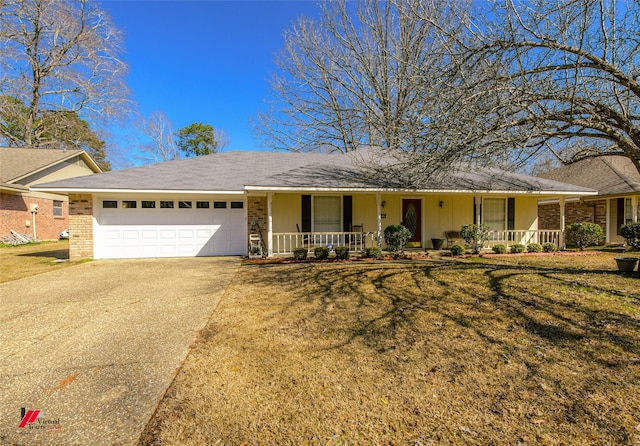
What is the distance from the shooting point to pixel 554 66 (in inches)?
195

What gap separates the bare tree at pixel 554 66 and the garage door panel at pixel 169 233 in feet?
28.5

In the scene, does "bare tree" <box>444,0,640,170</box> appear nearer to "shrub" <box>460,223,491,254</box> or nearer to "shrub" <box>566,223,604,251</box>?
"shrub" <box>460,223,491,254</box>

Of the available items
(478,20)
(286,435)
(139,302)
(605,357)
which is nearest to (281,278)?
(139,302)

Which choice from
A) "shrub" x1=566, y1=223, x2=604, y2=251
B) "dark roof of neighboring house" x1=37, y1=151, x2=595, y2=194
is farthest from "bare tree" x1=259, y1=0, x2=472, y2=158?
"shrub" x1=566, y1=223, x2=604, y2=251

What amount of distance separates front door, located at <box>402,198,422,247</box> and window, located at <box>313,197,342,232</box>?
2.77 metres

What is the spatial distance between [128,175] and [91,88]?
18774 millimetres

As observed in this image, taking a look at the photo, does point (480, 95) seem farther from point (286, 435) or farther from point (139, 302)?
point (139, 302)

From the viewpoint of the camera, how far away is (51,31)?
2164cm

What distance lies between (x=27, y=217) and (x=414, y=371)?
22.6 m

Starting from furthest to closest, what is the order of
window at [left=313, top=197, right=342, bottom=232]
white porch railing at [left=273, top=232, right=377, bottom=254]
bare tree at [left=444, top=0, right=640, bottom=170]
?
window at [left=313, top=197, right=342, bottom=232] → white porch railing at [left=273, top=232, right=377, bottom=254] → bare tree at [left=444, top=0, right=640, bottom=170]

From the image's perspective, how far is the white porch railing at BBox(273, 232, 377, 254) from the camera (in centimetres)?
1101

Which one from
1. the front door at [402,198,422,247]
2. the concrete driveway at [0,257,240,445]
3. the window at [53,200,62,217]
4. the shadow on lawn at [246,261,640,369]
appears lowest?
the concrete driveway at [0,257,240,445]

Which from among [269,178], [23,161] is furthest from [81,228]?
[23,161]

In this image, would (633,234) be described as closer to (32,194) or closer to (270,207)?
(270,207)
